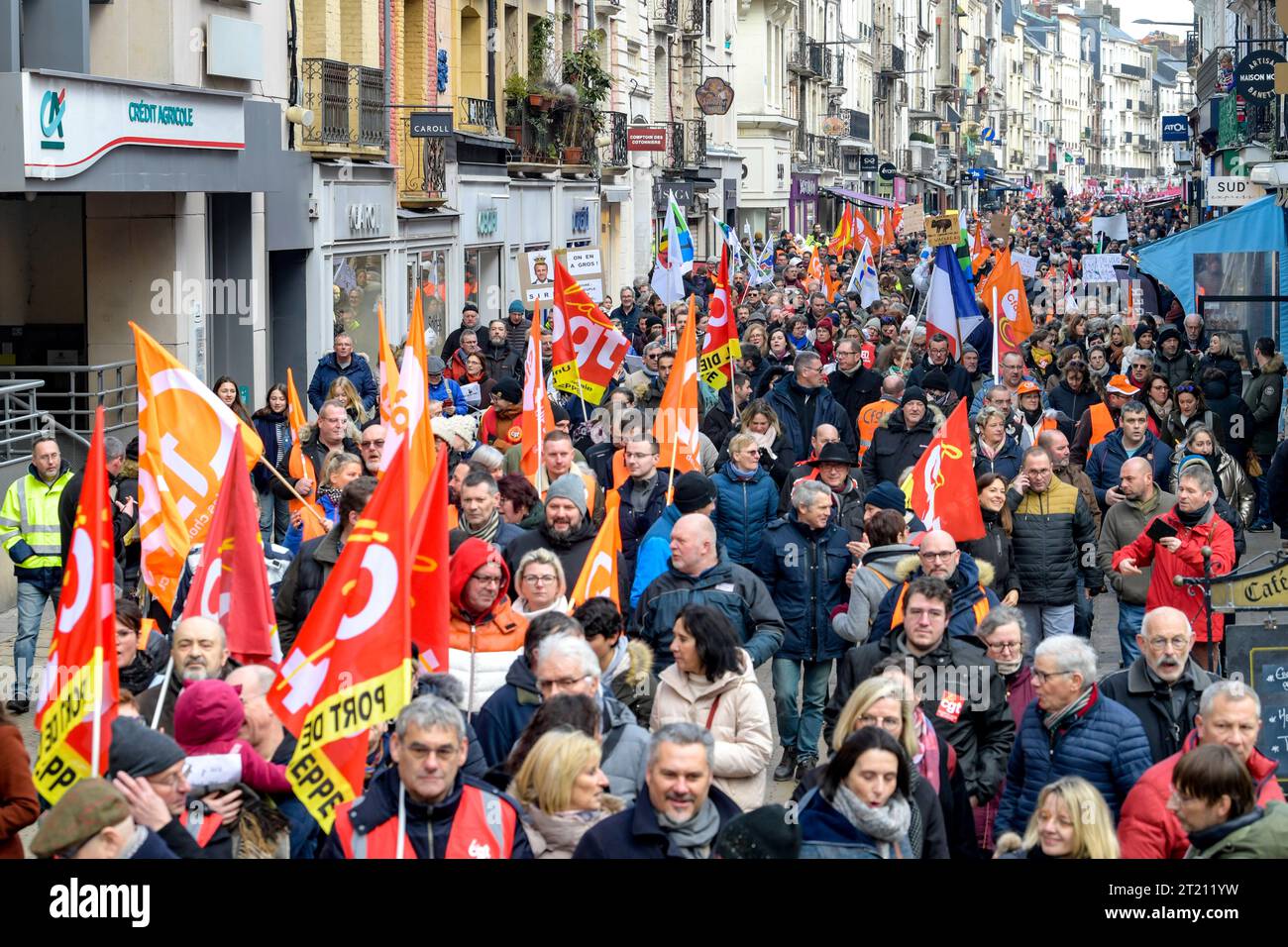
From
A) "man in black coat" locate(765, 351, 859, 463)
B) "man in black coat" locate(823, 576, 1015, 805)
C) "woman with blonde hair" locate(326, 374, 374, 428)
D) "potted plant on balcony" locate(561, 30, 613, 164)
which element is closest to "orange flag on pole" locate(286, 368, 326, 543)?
"woman with blonde hair" locate(326, 374, 374, 428)

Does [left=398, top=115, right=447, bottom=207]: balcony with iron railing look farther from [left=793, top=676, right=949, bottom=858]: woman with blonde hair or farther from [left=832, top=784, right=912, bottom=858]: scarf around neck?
[left=832, top=784, right=912, bottom=858]: scarf around neck

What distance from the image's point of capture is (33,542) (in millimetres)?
11195

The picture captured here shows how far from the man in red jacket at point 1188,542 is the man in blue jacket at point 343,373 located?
7.91m

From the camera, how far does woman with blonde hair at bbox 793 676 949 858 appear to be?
19.0 feet

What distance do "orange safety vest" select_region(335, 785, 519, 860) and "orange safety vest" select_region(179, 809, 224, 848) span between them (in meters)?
0.47

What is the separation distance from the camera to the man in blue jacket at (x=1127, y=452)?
12.2m


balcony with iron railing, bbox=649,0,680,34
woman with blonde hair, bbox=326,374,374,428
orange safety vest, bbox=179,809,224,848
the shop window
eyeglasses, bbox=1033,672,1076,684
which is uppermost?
balcony with iron railing, bbox=649,0,680,34

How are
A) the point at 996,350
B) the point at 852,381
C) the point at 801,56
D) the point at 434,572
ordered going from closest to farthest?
the point at 434,572, the point at 852,381, the point at 996,350, the point at 801,56

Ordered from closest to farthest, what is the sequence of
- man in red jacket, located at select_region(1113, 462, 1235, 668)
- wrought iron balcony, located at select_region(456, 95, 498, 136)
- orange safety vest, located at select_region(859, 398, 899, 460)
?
man in red jacket, located at select_region(1113, 462, 1235, 668) → orange safety vest, located at select_region(859, 398, 899, 460) → wrought iron balcony, located at select_region(456, 95, 498, 136)

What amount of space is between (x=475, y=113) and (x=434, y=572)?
76.8ft

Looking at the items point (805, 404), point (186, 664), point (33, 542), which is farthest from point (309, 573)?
point (805, 404)

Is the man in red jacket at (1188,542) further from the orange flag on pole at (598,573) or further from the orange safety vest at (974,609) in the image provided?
the orange flag on pole at (598,573)

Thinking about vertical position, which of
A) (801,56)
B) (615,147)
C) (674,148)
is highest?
(801,56)

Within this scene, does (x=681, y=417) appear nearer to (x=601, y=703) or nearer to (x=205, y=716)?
(x=601, y=703)
